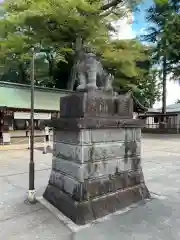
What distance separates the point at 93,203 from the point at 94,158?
2.45ft

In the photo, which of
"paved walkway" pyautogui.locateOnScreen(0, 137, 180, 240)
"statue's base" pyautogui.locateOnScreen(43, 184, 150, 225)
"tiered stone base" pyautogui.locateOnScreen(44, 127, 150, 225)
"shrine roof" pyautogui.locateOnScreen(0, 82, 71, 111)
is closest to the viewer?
"paved walkway" pyautogui.locateOnScreen(0, 137, 180, 240)

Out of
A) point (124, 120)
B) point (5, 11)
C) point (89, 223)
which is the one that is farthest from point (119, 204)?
point (5, 11)

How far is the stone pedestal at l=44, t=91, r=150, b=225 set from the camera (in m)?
3.97

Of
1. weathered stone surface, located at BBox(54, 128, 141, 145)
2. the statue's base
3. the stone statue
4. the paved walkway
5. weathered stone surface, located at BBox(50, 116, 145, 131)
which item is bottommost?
the paved walkway

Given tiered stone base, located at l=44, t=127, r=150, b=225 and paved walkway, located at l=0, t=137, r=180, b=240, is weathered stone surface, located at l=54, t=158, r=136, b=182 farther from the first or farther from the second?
paved walkway, located at l=0, t=137, r=180, b=240

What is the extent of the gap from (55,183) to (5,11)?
1931 cm

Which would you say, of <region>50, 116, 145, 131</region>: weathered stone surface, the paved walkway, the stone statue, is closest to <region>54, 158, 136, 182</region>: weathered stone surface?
<region>50, 116, 145, 131</region>: weathered stone surface

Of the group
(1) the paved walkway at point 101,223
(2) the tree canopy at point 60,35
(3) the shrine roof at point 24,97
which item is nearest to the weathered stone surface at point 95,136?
Answer: (1) the paved walkway at point 101,223

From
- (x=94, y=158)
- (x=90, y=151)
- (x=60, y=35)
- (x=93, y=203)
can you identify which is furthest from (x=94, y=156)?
(x=60, y=35)

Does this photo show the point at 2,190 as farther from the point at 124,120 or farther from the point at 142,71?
the point at 142,71

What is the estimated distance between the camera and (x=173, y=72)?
1084 inches

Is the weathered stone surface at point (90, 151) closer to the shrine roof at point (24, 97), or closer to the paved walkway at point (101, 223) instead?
the paved walkway at point (101, 223)

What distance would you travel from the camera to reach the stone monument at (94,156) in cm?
397

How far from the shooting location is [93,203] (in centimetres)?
403
